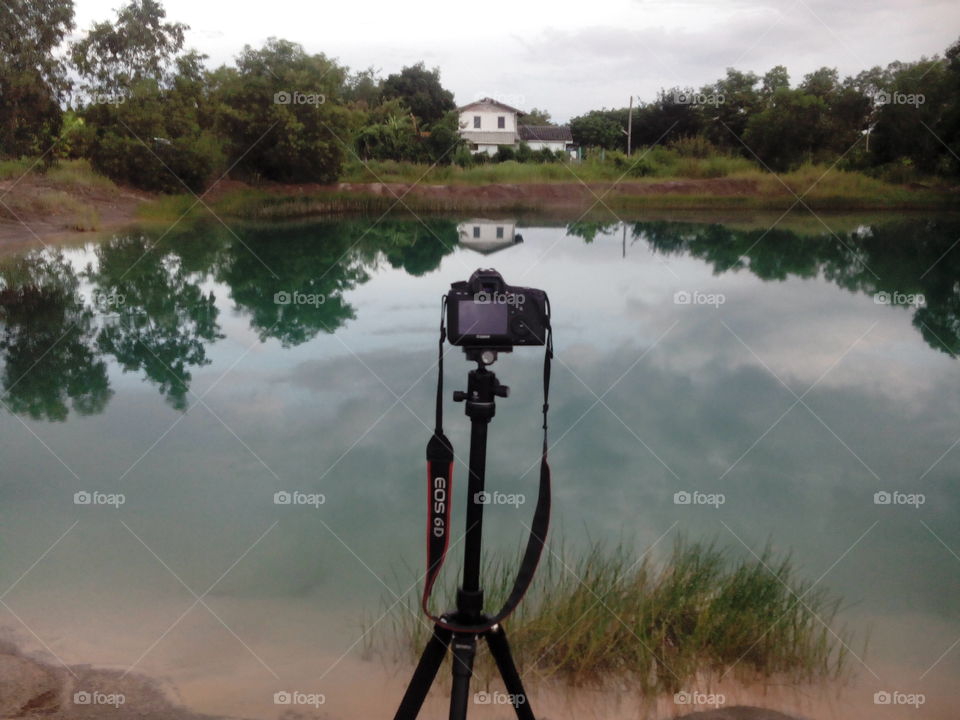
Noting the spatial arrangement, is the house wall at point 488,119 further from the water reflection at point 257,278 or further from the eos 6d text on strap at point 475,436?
the eos 6d text on strap at point 475,436

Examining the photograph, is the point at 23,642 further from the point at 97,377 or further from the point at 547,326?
the point at 97,377

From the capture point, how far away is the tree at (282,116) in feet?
59.3

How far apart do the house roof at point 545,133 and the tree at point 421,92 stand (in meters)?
2.91

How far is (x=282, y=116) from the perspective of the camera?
18.5 meters

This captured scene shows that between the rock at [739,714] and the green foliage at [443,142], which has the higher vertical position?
the green foliage at [443,142]

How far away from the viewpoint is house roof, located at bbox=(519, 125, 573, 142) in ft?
80.7

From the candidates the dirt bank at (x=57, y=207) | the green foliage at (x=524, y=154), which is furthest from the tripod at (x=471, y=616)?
the green foliage at (x=524, y=154)

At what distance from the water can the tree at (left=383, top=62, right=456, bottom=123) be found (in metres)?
12.7

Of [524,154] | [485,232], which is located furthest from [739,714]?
[524,154]

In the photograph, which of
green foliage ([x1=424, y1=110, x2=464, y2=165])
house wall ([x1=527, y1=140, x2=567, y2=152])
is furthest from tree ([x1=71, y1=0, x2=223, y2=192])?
house wall ([x1=527, y1=140, x2=567, y2=152])

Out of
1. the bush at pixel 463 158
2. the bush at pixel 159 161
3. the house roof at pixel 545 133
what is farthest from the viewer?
the house roof at pixel 545 133

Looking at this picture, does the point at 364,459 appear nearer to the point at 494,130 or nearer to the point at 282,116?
the point at 282,116

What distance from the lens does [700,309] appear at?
9.73 m

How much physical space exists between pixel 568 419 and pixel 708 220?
14.9 m
